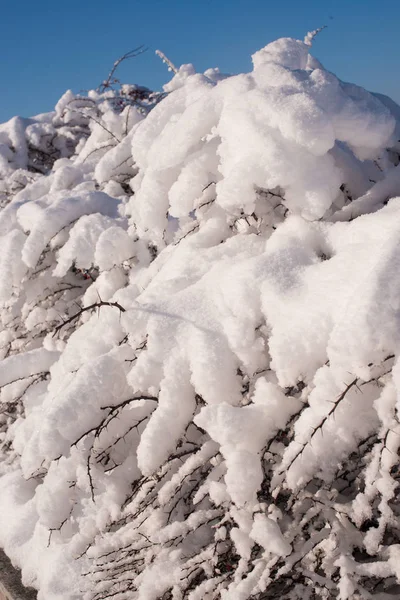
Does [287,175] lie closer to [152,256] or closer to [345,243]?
[345,243]

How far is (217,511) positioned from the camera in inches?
66.2

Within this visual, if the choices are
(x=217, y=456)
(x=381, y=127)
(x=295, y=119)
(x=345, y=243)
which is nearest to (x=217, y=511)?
(x=217, y=456)

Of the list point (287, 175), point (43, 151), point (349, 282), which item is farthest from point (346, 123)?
point (43, 151)

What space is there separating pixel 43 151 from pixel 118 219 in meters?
3.82

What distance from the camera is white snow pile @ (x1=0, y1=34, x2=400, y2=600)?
143 centimetres

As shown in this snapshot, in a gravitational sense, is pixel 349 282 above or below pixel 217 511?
above

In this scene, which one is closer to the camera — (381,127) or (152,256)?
(381,127)

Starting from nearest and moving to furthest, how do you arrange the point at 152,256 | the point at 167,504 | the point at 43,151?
1. the point at 167,504
2. the point at 152,256
3. the point at 43,151

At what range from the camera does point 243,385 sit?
1.72m

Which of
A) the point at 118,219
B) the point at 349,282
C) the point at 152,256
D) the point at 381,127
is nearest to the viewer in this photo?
the point at 349,282

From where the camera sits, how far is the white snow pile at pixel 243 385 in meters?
1.43

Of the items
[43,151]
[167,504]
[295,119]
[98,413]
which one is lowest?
[167,504]

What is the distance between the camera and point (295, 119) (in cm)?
177

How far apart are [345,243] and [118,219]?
155 centimetres
